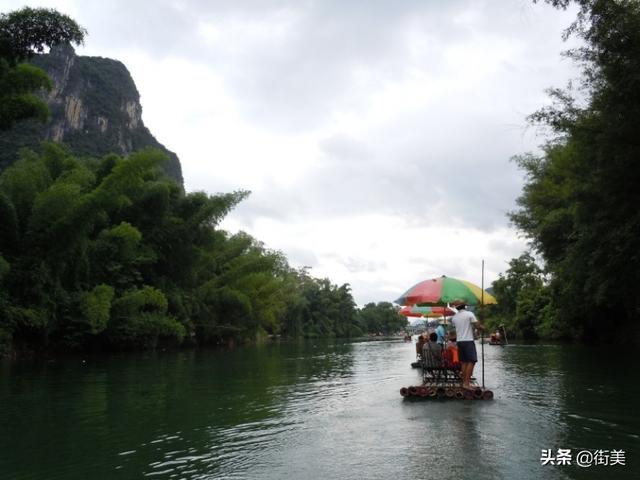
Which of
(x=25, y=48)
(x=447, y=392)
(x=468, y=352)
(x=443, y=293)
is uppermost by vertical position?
(x=25, y=48)

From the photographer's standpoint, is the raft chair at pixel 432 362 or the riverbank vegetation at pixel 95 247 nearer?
the raft chair at pixel 432 362

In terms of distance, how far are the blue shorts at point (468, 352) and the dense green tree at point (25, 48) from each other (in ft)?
39.5

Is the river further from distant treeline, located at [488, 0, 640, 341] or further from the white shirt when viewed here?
distant treeline, located at [488, 0, 640, 341]

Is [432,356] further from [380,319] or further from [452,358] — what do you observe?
[380,319]

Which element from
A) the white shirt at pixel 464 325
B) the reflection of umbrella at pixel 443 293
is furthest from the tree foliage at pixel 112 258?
the white shirt at pixel 464 325

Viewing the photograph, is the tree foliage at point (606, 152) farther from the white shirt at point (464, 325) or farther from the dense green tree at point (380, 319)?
the dense green tree at point (380, 319)

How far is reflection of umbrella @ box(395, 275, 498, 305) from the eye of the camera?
1107cm

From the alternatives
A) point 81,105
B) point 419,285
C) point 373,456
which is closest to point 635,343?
point 419,285

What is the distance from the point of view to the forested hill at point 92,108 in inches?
4075

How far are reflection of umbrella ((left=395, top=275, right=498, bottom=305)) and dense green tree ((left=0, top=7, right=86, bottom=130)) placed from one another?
10.6m

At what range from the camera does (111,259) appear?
26.0m

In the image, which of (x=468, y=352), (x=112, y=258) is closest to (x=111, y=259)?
(x=112, y=258)

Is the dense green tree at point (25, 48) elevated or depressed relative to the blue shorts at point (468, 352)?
elevated

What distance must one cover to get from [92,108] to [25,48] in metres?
111
